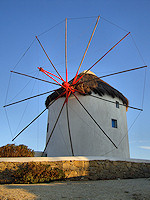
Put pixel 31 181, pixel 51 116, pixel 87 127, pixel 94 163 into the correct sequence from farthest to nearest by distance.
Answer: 1. pixel 51 116
2. pixel 87 127
3. pixel 94 163
4. pixel 31 181

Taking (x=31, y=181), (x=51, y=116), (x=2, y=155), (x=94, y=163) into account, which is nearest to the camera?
(x=31, y=181)

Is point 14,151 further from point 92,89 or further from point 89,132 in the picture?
point 92,89

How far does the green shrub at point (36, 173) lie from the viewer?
Result: 643cm

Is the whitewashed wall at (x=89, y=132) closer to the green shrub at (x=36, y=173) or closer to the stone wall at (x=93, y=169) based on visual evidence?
the stone wall at (x=93, y=169)

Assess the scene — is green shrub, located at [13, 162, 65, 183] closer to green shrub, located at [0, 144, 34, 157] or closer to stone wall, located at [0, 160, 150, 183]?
stone wall, located at [0, 160, 150, 183]

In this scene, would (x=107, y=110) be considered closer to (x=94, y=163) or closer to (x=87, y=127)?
(x=87, y=127)

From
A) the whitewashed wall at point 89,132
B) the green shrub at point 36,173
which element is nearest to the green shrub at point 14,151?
the green shrub at point 36,173

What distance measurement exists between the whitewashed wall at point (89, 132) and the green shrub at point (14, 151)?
3.58 m

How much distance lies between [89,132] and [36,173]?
6.00 m

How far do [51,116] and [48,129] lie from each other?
1049 millimetres

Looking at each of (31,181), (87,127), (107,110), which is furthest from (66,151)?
(31,181)

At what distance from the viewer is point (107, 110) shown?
13.3 m

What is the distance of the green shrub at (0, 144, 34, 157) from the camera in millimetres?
8875

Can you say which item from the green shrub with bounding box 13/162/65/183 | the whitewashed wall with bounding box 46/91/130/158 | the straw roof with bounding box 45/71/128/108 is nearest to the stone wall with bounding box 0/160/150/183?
the green shrub with bounding box 13/162/65/183
